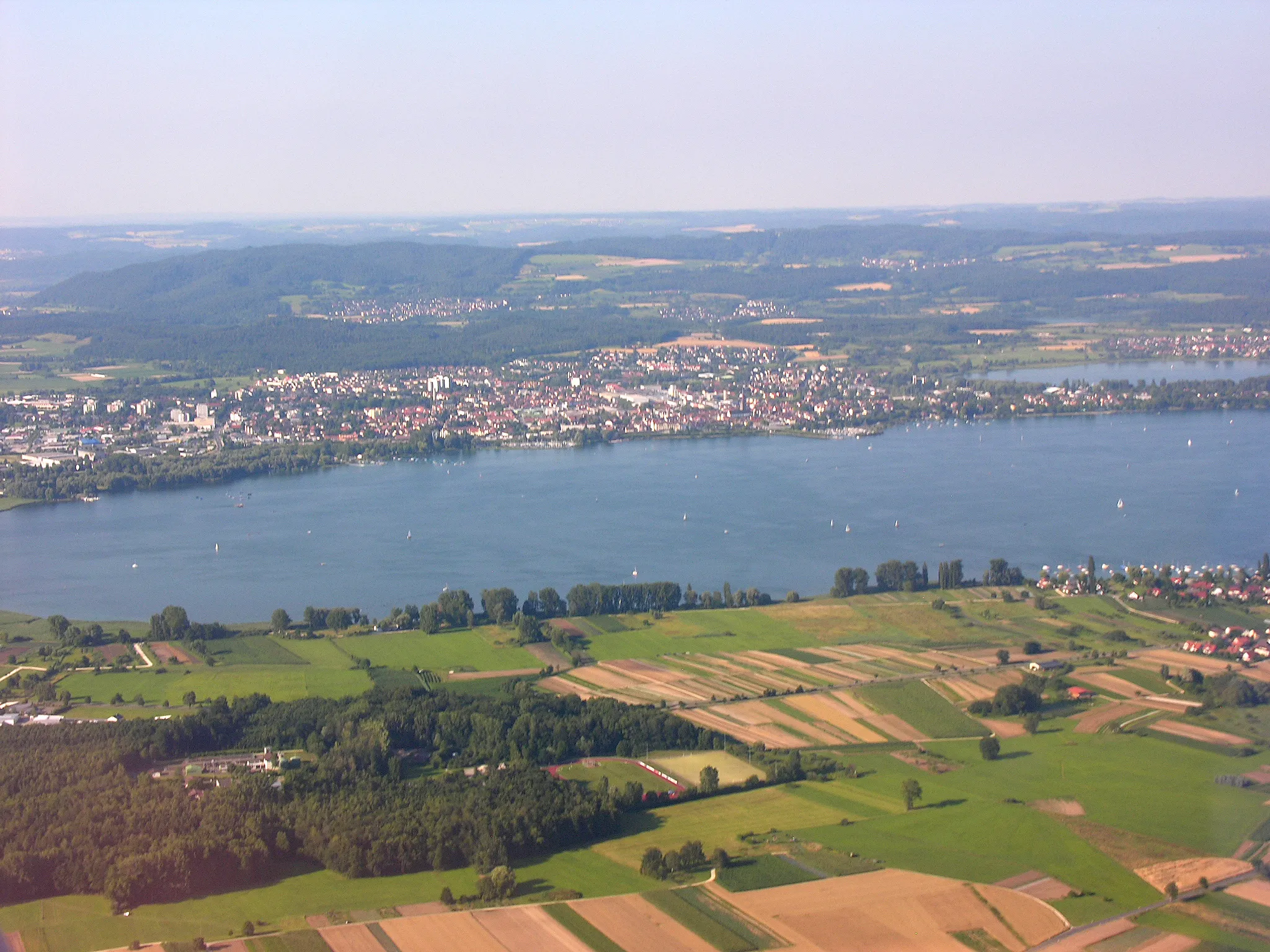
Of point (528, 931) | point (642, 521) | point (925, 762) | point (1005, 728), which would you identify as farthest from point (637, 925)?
point (642, 521)

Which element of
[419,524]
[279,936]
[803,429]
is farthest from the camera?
[803,429]

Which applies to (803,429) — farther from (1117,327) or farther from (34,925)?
(34,925)

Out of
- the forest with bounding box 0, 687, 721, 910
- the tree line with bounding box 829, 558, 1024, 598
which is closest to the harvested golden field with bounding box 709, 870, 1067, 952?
the forest with bounding box 0, 687, 721, 910

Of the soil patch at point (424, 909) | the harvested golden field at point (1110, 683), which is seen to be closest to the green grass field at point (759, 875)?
the soil patch at point (424, 909)

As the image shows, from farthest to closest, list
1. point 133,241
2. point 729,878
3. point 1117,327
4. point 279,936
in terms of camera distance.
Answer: point 133,241 < point 1117,327 < point 729,878 < point 279,936

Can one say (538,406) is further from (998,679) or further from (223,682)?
(998,679)

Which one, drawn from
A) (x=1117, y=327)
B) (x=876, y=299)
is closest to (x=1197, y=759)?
(x=1117, y=327)
